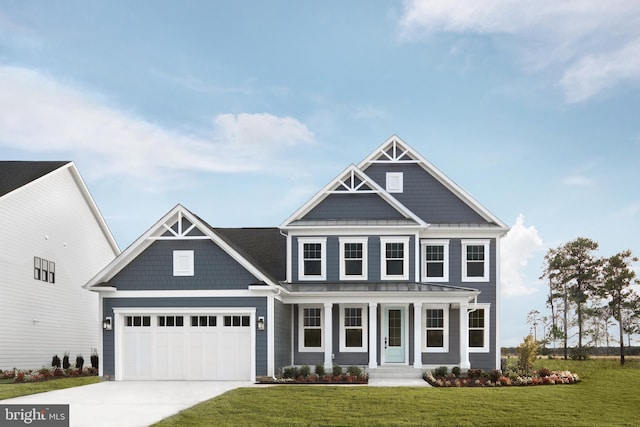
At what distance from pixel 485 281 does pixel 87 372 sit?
17051 mm

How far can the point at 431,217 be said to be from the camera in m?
30.2

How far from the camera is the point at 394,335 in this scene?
2842 cm

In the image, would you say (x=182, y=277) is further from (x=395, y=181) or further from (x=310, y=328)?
(x=395, y=181)

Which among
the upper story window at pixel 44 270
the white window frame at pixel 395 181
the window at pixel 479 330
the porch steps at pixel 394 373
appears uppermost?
the white window frame at pixel 395 181

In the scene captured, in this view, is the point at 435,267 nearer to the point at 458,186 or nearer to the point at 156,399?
the point at 458,186

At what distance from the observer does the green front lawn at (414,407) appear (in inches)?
640

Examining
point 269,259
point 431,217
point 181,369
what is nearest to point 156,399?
point 181,369

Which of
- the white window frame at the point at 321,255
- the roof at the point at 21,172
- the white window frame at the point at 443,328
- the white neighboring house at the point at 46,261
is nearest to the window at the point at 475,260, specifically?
the white window frame at the point at 443,328

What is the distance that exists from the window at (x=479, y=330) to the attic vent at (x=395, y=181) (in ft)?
19.5

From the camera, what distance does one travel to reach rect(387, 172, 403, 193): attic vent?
100ft

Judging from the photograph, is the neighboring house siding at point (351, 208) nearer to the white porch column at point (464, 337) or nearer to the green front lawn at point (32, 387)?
the white porch column at point (464, 337)

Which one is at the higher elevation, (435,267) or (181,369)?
(435,267)

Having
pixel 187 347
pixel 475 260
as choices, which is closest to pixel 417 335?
pixel 475 260

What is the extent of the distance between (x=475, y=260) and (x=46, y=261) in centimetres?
1893
